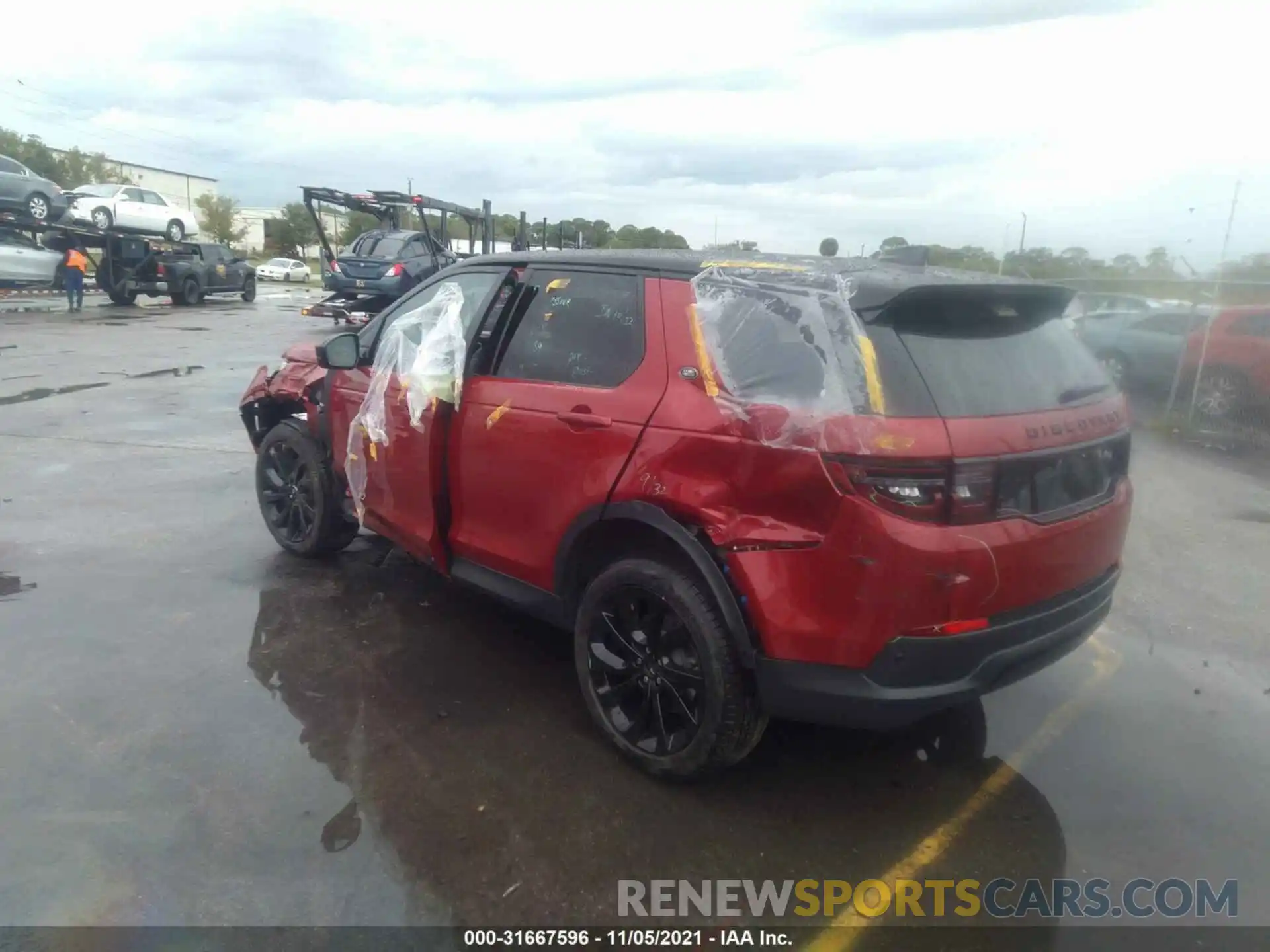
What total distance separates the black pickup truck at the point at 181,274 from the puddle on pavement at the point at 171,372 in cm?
1207

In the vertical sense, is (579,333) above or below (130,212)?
below

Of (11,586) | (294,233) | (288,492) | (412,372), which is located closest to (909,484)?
(412,372)

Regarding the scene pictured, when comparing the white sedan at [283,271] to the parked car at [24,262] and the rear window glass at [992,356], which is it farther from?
the rear window glass at [992,356]

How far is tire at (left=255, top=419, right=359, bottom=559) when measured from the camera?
198 inches

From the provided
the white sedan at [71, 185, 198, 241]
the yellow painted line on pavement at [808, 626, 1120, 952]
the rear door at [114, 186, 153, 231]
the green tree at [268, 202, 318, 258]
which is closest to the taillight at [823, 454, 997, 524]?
the yellow painted line on pavement at [808, 626, 1120, 952]

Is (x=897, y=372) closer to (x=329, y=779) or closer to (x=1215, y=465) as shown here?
(x=329, y=779)

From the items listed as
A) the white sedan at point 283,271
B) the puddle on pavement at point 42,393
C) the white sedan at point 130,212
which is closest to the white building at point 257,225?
the white sedan at point 283,271

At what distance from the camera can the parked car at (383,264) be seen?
18312 mm

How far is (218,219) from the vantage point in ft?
202

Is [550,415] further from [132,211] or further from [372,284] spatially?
[132,211]

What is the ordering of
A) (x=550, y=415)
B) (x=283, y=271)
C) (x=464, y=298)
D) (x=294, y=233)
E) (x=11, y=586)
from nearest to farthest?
1. (x=550, y=415)
2. (x=464, y=298)
3. (x=11, y=586)
4. (x=283, y=271)
5. (x=294, y=233)

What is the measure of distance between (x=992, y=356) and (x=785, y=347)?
0.68 metres

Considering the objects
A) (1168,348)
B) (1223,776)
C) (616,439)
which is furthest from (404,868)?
(1168,348)

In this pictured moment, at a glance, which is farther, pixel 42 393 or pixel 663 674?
pixel 42 393
